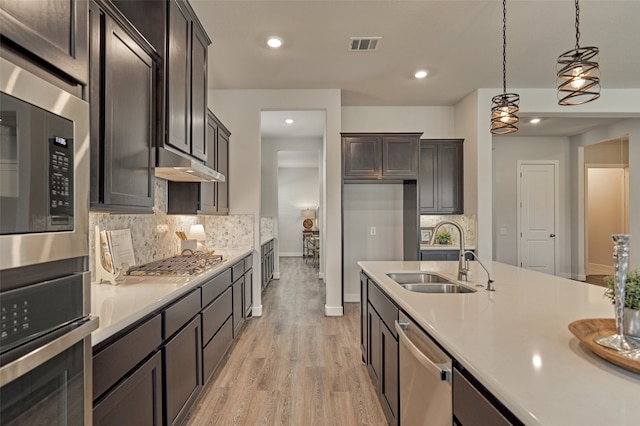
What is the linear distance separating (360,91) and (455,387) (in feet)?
13.7

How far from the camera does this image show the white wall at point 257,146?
4488 millimetres

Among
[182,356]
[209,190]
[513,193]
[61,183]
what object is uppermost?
[513,193]

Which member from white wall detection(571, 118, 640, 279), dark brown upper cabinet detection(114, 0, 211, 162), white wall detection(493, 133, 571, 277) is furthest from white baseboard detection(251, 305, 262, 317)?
white wall detection(571, 118, 640, 279)

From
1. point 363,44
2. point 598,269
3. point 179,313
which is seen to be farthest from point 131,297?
point 598,269

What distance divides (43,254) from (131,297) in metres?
1.04

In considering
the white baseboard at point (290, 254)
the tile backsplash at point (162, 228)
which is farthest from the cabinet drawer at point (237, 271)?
the white baseboard at point (290, 254)

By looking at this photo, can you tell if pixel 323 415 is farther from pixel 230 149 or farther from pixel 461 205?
pixel 461 205

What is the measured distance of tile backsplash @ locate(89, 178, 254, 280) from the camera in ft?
7.75

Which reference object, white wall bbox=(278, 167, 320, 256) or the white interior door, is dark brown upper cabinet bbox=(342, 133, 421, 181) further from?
white wall bbox=(278, 167, 320, 256)

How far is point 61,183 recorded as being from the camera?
2.75 feet

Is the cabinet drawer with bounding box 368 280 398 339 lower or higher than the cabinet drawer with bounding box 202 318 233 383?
higher

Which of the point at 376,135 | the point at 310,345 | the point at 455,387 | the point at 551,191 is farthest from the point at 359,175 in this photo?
the point at 551,191

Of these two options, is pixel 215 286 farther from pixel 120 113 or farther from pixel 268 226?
pixel 268 226

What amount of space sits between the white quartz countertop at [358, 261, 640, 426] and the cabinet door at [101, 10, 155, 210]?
1.56m
